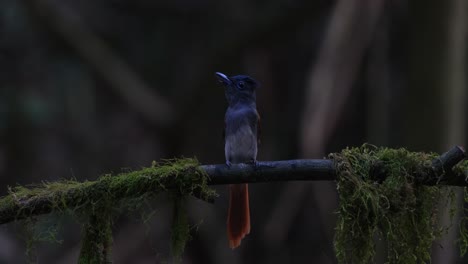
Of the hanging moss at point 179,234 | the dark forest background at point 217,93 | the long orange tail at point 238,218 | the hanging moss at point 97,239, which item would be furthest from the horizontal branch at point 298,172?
the dark forest background at point 217,93

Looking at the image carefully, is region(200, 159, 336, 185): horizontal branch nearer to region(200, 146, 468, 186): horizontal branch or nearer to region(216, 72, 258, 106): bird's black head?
region(200, 146, 468, 186): horizontal branch

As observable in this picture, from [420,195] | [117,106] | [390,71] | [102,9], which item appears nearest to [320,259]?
[390,71]

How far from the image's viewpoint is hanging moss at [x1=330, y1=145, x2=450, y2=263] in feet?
7.90

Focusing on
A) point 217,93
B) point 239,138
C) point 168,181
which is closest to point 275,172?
point 168,181

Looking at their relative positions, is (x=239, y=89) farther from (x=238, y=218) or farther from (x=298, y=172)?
(x=298, y=172)

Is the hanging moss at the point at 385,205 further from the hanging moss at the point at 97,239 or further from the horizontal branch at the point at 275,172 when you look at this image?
the hanging moss at the point at 97,239

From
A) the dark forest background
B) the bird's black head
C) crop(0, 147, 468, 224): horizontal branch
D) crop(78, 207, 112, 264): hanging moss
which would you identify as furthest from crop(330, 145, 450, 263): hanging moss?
the dark forest background

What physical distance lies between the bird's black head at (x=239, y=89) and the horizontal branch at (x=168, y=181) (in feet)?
4.71

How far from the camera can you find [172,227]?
102 inches

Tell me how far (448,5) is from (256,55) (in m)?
2.72

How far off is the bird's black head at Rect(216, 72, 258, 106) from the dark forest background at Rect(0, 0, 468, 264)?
0.75m

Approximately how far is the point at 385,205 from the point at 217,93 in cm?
398

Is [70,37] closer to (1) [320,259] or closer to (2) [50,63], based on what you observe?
(2) [50,63]

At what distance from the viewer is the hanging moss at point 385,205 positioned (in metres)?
2.41
